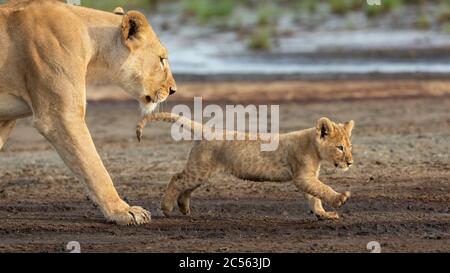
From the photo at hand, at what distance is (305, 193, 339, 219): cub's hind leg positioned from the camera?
927 cm

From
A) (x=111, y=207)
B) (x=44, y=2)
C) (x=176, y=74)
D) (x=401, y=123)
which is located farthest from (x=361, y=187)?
(x=176, y=74)

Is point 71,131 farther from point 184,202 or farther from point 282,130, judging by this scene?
point 282,130

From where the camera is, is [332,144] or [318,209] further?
[318,209]

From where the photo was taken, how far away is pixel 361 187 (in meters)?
10.7

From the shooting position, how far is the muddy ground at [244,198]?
8656 millimetres

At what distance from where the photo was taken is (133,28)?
9.43 m

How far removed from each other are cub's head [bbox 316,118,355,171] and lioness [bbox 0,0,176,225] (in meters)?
1.40

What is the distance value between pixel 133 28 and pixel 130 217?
1450 millimetres

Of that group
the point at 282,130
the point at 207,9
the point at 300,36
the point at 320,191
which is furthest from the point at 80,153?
the point at 207,9

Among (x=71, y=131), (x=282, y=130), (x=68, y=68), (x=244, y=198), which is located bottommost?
(x=244, y=198)

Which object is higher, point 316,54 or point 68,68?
point 68,68

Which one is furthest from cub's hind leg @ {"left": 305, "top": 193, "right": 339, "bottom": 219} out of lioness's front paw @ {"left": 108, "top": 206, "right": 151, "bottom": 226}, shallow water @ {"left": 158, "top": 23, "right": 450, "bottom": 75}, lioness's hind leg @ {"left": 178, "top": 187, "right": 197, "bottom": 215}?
shallow water @ {"left": 158, "top": 23, "right": 450, "bottom": 75}
